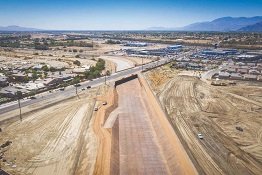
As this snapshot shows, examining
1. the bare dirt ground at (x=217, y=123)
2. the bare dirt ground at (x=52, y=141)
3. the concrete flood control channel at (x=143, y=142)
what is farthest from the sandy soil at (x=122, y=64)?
the bare dirt ground at (x=52, y=141)

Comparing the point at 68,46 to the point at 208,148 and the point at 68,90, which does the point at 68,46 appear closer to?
the point at 68,90

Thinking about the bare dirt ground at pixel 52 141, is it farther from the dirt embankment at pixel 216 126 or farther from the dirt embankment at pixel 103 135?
the dirt embankment at pixel 216 126

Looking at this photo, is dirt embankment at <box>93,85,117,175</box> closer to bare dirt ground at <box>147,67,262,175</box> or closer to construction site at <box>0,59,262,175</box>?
construction site at <box>0,59,262,175</box>

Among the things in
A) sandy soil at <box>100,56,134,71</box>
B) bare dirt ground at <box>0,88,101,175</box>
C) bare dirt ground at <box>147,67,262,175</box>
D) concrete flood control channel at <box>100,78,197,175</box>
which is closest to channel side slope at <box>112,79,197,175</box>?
concrete flood control channel at <box>100,78,197,175</box>

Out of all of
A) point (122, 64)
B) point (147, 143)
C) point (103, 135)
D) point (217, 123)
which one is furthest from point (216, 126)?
point (122, 64)

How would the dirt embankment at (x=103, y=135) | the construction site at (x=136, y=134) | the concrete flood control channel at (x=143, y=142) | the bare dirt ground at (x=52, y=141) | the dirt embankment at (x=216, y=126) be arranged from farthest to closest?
the dirt embankment at (x=216, y=126) → the bare dirt ground at (x=52, y=141) → the construction site at (x=136, y=134) → the concrete flood control channel at (x=143, y=142) → the dirt embankment at (x=103, y=135)

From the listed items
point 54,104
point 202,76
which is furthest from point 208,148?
point 202,76
